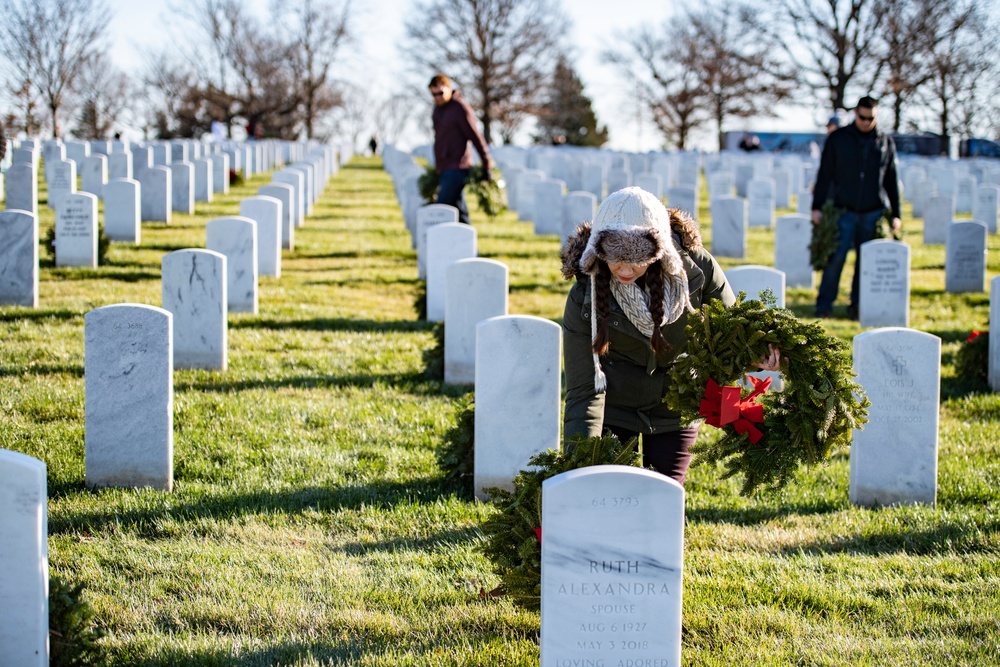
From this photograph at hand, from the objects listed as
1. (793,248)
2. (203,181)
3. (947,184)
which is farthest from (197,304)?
(947,184)

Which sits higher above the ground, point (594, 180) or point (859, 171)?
point (594, 180)

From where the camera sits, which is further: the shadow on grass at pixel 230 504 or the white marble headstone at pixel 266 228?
the white marble headstone at pixel 266 228

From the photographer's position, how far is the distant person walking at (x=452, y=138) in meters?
12.9

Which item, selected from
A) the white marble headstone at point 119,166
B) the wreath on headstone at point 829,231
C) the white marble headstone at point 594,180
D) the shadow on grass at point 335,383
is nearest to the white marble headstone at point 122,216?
the white marble headstone at point 119,166

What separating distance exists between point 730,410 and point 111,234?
13.2 meters

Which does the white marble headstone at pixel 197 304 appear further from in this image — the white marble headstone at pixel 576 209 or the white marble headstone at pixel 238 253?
the white marble headstone at pixel 576 209

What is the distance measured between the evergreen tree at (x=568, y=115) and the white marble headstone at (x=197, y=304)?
4104cm

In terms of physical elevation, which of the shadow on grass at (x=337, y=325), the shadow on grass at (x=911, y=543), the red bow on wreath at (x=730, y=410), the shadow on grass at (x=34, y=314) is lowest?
the shadow on grass at (x=911, y=543)

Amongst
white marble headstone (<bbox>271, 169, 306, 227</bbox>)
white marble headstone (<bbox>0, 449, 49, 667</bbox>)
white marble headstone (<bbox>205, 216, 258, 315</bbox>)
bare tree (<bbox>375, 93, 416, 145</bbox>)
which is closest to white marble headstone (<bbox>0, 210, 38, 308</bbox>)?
white marble headstone (<bbox>205, 216, 258, 315</bbox>)

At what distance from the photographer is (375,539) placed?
572 centimetres

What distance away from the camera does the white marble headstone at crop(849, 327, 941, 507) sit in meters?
6.37

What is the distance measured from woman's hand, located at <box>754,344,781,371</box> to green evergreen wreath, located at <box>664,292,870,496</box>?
16 millimetres

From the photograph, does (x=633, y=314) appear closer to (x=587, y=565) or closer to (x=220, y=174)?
(x=587, y=565)

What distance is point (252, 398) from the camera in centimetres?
819
